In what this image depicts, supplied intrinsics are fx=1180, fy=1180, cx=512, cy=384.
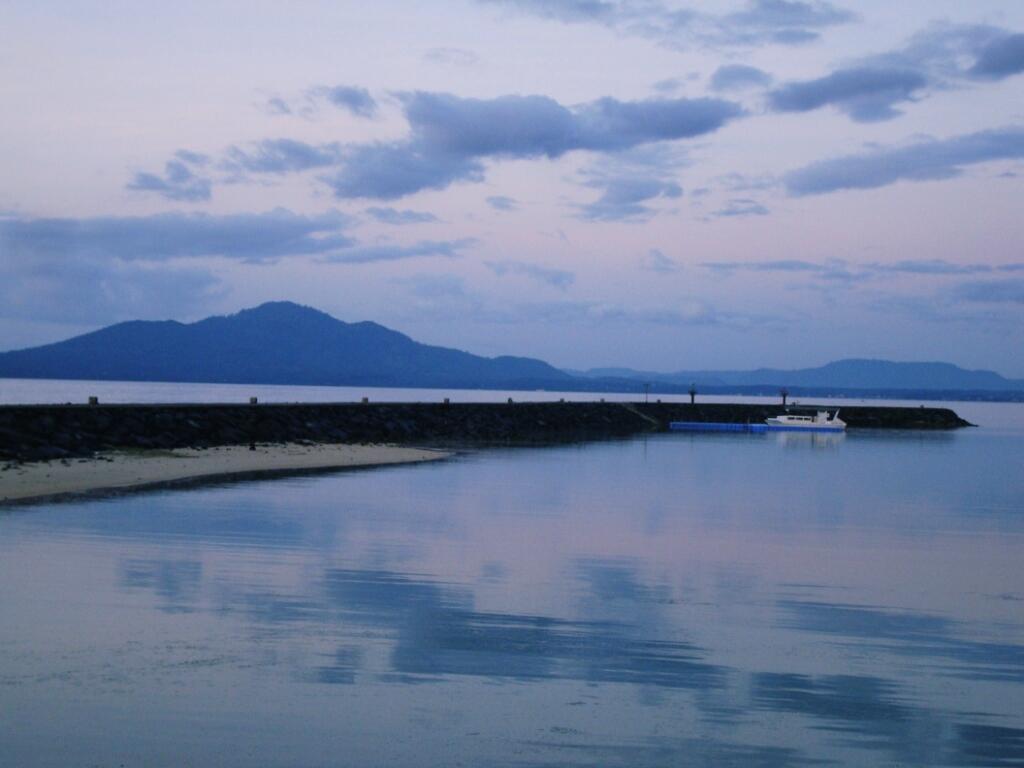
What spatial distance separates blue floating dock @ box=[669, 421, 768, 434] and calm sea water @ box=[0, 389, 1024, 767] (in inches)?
2815

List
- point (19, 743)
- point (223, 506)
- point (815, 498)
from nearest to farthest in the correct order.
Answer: point (19, 743), point (223, 506), point (815, 498)

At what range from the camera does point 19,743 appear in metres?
9.76

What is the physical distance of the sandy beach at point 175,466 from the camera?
31.5 m

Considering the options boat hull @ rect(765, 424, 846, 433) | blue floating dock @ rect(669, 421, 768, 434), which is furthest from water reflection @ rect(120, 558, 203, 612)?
boat hull @ rect(765, 424, 846, 433)

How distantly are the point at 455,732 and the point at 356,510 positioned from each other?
62.0ft

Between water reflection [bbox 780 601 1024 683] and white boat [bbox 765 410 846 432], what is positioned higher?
white boat [bbox 765 410 846 432]

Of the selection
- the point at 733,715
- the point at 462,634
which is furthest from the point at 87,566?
the point at 733,715

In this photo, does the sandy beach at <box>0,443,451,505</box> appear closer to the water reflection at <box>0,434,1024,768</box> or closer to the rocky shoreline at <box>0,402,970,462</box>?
the rocky shoreline at <box>0,402,970,462</box>

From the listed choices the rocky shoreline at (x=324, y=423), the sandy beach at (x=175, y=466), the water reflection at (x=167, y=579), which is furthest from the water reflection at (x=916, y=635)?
the rocky shoreline at (x=324, y=423)

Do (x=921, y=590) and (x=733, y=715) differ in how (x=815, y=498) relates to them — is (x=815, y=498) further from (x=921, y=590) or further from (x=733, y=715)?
(x=733, y=715)

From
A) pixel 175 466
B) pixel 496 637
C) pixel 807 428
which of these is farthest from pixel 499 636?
pixel 807 428

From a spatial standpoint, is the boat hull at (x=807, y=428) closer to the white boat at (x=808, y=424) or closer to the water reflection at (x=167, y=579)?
the white boat at (x=808, y=424)

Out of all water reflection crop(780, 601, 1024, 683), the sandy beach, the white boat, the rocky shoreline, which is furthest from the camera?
the white boat

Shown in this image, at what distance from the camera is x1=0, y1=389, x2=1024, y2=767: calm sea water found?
10266 millimetres
